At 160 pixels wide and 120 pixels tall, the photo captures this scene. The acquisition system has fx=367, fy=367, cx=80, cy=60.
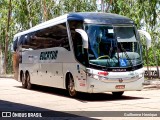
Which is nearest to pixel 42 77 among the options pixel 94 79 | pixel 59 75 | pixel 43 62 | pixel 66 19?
pixel 43 62

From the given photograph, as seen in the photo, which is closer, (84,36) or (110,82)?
(84,36)

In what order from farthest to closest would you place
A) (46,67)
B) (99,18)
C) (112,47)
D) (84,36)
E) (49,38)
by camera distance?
(46,67), (49,38), (99,18), (112,47), (84,36)

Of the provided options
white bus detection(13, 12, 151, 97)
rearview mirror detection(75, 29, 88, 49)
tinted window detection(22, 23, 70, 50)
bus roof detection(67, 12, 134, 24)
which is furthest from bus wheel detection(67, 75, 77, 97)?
bus roof detection(67, 12, 134, 24)

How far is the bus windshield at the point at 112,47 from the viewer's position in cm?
1360

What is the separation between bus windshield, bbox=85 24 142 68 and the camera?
44.6ft

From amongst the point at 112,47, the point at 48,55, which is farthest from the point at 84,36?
the point at 48,55

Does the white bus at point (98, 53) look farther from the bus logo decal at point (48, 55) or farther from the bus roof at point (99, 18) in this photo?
the bus logo decal at point (48, 55)

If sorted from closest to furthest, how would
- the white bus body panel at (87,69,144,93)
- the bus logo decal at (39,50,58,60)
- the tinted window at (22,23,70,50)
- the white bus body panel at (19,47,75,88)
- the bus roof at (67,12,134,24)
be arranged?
1. the white bus body panel at (87,69,144,93)
2. the bus roof at (67,12,134,24)
3. the tinted window at (22,23,70,50)
4. the white bus body panel at (19,47,75,88)
5. the bus logo decal at (39,50,58,60)

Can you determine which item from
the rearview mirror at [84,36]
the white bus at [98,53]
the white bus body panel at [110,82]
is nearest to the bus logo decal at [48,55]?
the white bus at [98,53]

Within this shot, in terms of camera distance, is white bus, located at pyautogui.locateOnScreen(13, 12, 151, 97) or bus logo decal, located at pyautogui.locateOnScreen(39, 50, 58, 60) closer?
white bus, located at pyautogui.locateOnScreen(13, 12, 151, 97)

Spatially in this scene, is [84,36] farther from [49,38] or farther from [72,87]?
[49,38]

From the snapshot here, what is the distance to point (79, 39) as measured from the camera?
1419 cm

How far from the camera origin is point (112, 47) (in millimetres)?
13789

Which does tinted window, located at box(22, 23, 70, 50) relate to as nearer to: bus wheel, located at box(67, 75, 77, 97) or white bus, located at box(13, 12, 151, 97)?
white bus, located at box(13, 12, 151, 97)
